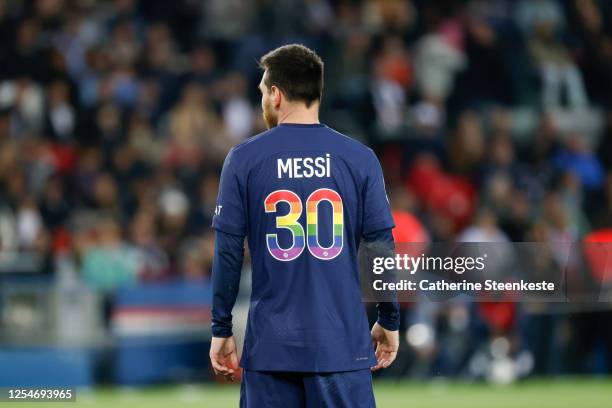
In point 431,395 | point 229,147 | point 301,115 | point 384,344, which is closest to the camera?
point 301,115

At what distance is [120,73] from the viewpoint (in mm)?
17031

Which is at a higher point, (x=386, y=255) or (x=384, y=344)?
(x=386, y=255)

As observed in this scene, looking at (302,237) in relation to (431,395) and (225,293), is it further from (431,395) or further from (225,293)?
(431,395)

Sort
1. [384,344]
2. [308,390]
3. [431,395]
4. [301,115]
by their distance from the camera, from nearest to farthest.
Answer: [308,390]
[301,115]
[384,344]
[431,395]

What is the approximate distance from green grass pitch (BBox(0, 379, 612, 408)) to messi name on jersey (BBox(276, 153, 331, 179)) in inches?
241

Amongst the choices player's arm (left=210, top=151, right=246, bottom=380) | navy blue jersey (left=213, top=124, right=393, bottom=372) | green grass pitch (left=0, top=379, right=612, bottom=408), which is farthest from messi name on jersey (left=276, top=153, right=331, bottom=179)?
green grass pitch (left=0, top=379, right=612, bottom=408)

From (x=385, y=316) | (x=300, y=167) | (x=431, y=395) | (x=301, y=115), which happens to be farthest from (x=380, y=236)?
(x=431, y=395)

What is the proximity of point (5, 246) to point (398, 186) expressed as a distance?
437 cm

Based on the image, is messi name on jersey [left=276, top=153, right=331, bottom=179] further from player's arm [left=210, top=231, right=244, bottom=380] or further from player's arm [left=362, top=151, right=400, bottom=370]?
player's arm [left=210, top=231, right=244, bottom=380]

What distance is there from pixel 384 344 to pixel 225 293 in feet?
2.26

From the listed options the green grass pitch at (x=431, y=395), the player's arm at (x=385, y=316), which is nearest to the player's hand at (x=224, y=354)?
the player's arm at (x=385, y=316)

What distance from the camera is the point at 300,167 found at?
5.10 m

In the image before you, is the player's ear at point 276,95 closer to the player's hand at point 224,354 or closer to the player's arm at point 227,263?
the player's arm at point 227,263

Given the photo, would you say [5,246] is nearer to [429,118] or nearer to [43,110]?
[43,110]
